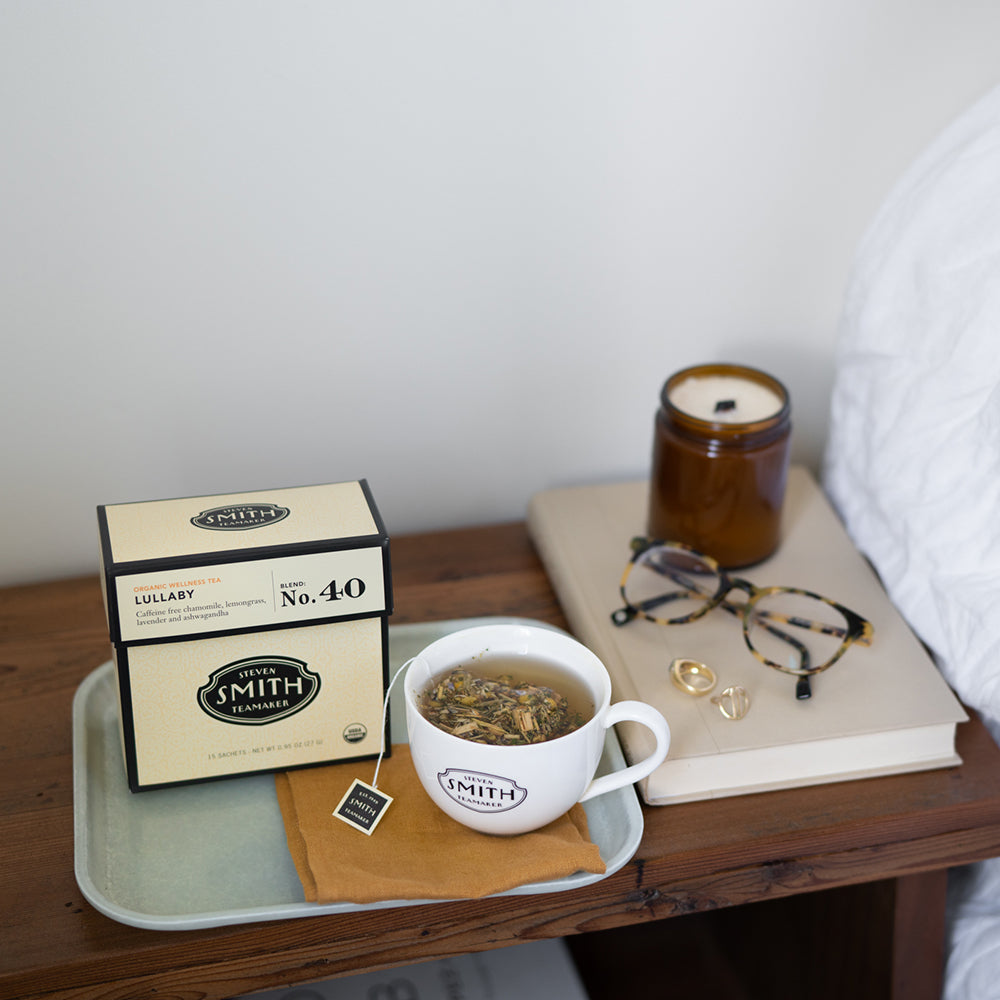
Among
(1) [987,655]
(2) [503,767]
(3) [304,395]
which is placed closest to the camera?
(2) [503,767]

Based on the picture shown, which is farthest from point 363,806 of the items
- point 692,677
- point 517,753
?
point 692,677

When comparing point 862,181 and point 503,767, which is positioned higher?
point 862,181

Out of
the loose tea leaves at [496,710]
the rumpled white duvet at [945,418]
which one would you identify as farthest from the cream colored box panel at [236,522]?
the rumpled white duvet at [945,418]

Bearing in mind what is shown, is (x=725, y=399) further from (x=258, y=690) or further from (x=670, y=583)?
(x=258, y=690)

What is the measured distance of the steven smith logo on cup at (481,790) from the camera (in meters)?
0.52

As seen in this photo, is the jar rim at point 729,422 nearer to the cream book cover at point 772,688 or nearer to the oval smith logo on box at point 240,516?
the cream book cover at point 772,688

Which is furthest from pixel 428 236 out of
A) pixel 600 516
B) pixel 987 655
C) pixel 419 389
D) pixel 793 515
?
pixel 987 655

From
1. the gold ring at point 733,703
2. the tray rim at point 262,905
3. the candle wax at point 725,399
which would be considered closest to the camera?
the tray rim at point 262,905

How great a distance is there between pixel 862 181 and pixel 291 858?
67cm

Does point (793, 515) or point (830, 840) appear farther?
point (793, 515)

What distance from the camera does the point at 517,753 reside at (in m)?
0.51

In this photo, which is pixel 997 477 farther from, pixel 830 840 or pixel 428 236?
pixel 428 236

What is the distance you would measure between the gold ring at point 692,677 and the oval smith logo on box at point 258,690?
0.23 m

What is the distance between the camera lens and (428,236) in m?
0.75
